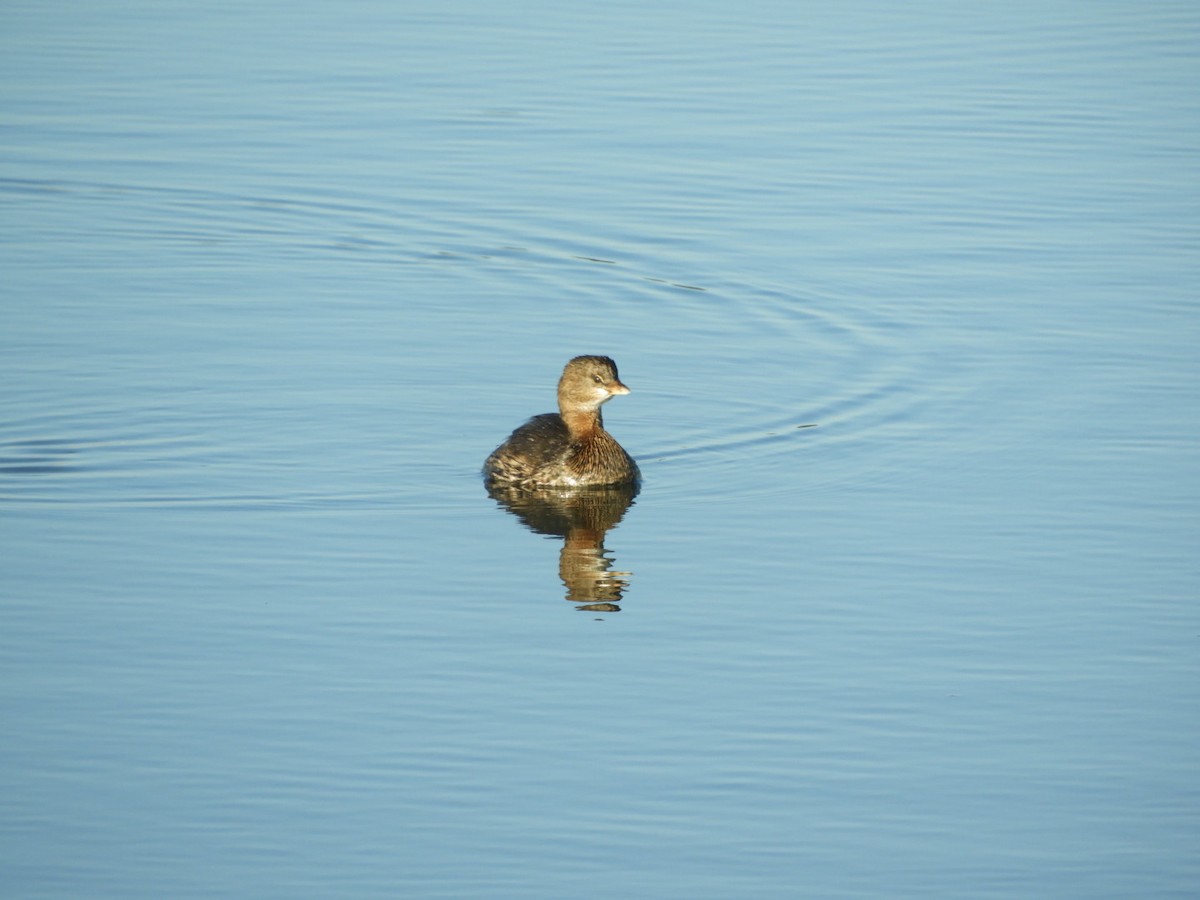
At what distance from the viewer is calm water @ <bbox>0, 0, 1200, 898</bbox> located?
9516 millimetres

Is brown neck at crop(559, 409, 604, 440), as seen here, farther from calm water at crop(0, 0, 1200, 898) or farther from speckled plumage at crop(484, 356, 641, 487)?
calm water at crop(0, 0, 1200, 898)

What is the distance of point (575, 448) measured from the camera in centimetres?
1520

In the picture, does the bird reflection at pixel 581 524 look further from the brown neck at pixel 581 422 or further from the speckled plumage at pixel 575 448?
the brown neck at pixel 581 422

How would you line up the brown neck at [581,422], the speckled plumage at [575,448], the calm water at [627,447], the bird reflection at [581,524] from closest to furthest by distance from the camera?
the calm water at [627,447], the bird reflection at [581,524], the speckled plumage at [575,448], the brown neck at [581,422]

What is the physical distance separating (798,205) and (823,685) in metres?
11.7

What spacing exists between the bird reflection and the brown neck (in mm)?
457

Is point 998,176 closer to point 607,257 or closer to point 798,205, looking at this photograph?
point 798,205

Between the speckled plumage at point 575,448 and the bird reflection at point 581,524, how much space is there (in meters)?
0.08

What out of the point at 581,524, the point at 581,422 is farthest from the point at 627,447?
the point at 581,524

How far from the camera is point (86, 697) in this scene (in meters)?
10.7

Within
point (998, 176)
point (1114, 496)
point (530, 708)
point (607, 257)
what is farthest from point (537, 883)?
point (998, 176)

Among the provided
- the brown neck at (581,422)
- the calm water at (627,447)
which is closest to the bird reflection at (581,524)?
the calm water at (627,447)

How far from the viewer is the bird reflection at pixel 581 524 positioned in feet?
41.2

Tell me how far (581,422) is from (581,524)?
4.13 feet
